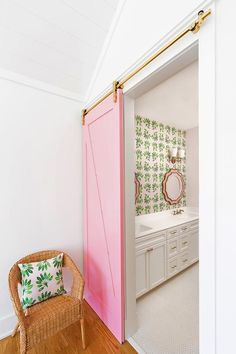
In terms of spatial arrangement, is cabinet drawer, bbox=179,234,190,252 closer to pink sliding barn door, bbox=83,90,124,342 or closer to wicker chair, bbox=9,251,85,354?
pink sliding barn door, bbox=83,90,124,342

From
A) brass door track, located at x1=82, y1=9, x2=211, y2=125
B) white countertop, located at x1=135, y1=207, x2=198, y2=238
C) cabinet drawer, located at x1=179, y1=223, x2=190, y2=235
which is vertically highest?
brass door track, located at x1=82, y1=9, x2=211, y2=125

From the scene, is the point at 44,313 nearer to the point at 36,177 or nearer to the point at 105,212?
the point at 105,212

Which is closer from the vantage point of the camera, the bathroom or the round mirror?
the bathroom

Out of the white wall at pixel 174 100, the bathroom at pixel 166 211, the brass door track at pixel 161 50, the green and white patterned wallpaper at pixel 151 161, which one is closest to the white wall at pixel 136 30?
the brass door track at pixel 161 50

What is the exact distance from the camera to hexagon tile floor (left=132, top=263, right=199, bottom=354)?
1.44 m

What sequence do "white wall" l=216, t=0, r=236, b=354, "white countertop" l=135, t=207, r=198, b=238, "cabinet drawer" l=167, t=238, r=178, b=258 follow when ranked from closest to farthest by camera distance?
"white wall" l=216, t=0, r=236, b=354
"cabinet drawer" l=167, t=238, r=178, b=258
"white countertop" l=135, t=207, r=198, b=238

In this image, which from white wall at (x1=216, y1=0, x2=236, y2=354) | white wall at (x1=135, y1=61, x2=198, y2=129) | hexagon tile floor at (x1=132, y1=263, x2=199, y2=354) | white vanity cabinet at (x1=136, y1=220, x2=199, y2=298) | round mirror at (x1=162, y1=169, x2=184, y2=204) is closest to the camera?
white wall at (x1=216, y1=0, x2=236, y2=354)

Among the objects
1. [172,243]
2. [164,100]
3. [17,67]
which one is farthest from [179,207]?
[17,67]

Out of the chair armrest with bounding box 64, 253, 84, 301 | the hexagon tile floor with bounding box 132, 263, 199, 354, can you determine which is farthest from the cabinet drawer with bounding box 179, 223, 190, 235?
the chair armrest with bounding box 64, 253, 84, 301

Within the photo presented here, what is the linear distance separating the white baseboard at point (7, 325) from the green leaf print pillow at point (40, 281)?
1.24ft

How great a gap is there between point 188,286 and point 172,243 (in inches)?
21.7

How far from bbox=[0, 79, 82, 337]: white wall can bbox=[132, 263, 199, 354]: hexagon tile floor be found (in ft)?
2.98

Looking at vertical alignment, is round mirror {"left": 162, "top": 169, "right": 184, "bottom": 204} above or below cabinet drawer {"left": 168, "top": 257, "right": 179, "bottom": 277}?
above

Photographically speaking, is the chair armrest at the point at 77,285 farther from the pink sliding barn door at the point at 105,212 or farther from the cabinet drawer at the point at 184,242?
the cabinet drawer at the point at 184,242
